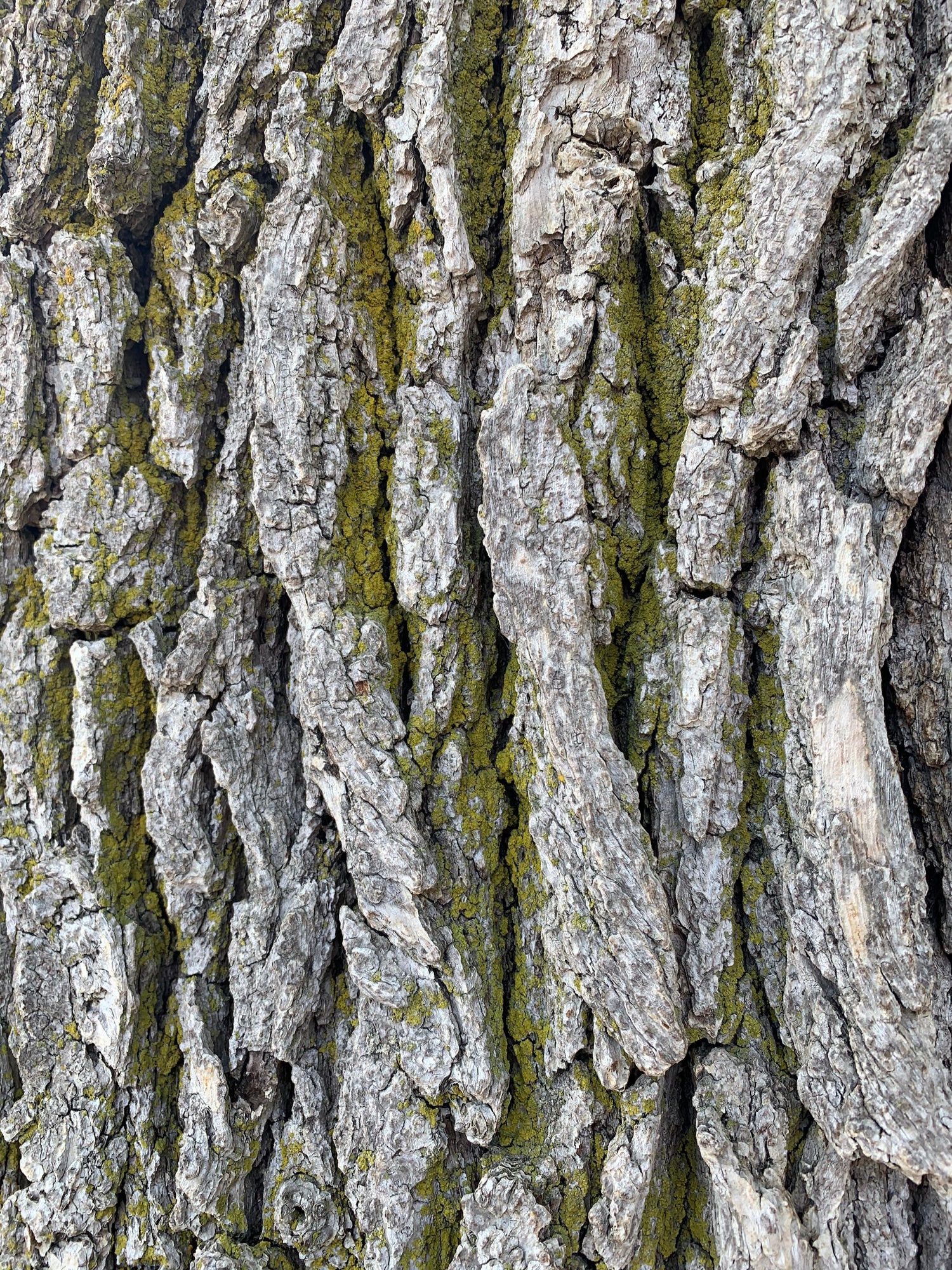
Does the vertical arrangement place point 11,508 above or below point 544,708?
above

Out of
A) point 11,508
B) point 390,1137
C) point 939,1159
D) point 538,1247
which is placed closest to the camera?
point 939,1159

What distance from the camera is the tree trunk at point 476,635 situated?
406 centimetres

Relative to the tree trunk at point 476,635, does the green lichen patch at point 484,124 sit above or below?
above

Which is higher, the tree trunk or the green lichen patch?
the green lichen patch

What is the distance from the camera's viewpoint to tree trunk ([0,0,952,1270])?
13.3 feet

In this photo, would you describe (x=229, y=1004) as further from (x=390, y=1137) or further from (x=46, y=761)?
(x=46, y=761)

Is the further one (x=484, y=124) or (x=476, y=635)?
(x=484, y=124)

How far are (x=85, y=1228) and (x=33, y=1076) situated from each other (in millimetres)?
968

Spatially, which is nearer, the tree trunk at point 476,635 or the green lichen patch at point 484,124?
the tree trunk at point 476,635

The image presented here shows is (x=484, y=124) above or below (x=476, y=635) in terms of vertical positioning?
above

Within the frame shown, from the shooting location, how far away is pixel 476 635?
470 cm

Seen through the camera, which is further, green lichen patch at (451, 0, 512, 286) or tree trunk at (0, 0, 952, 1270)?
green lichen patch at (451, 0, 512, 286)

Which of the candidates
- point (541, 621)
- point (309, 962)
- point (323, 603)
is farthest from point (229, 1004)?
point (541, 621)

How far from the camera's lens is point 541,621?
14.1 feet
